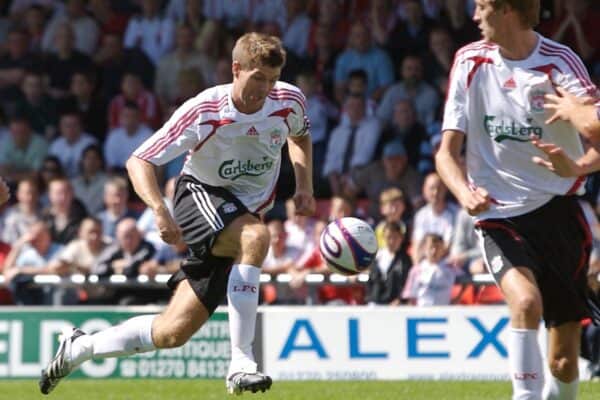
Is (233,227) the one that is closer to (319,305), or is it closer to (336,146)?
(319,305)

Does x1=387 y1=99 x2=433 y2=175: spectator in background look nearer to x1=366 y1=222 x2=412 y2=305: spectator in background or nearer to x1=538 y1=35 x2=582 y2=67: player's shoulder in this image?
x1=366 y1=222 x2=412 y2=305: spectator in background

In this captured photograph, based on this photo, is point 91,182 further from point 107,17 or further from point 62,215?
point 107,17

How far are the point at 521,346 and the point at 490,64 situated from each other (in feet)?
4.58

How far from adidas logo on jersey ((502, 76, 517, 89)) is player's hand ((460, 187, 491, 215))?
60cm

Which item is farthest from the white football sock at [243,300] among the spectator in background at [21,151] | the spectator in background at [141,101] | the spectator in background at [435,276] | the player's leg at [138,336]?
the spectator in background at [21,151]

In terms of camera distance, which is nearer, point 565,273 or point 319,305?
point 565,273

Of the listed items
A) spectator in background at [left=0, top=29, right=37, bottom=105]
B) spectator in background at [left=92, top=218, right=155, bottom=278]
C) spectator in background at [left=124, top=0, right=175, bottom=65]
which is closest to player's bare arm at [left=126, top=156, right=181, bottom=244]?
spectator in background at [left=92, top=218, right=155, bottom=278]

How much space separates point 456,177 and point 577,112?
0.64m

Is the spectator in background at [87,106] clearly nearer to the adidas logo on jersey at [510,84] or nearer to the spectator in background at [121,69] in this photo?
the spectator in background at [121,69]

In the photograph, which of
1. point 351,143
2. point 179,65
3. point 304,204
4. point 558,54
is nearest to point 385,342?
point 351,143

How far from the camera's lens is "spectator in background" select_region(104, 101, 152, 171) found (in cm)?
1761

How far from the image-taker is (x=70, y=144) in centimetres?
1792

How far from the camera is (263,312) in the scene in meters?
14.0

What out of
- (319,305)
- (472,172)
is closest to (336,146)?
(319,305)
